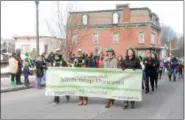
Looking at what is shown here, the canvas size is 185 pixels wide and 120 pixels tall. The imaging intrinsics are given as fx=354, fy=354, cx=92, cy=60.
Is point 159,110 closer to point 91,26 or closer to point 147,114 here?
point 147,114

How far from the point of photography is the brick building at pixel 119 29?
55.1 meters

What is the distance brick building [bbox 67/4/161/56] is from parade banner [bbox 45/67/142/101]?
4358 centimetres

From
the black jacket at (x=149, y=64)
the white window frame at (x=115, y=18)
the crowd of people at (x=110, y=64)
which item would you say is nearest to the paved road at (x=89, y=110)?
the crowd of people at (x=110, y=64)

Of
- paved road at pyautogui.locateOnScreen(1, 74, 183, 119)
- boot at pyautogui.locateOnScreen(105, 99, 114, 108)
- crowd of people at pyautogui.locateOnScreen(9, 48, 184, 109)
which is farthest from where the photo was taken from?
crowd of people at pyautogui.locateOnScreen(9, 48, 184, 109)

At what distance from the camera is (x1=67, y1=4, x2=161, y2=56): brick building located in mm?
55094

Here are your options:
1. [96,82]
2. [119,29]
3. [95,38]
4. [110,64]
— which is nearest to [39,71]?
[96,82]

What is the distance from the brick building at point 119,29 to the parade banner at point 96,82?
4358 cm

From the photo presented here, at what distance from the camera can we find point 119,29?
57.1m

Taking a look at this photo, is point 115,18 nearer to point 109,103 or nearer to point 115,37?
point 115,37

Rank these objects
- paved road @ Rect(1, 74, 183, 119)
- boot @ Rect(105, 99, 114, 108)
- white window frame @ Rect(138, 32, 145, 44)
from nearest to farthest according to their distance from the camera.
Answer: paved road @ Rect(1, 74, 183, 119) < boot @ Rect(105, 99, 114, 108) < white window frame @ Rect(138, 32, 145, 44)

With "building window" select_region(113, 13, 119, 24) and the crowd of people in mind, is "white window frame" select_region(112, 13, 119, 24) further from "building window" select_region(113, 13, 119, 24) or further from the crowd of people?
the crowd of people

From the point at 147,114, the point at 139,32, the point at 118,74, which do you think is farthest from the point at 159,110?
the point at 139,32

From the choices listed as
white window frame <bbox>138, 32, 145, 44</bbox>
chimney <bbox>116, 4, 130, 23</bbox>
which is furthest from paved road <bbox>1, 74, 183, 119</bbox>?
chimney <bbox>116, 4, 130, 23</bbox>

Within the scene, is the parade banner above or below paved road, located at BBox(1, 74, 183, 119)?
above
